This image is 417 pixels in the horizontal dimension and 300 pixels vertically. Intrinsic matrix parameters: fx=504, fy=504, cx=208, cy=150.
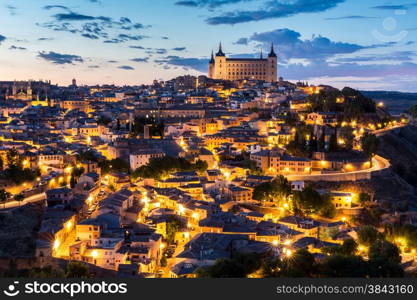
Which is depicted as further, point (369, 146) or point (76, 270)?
point (369, 146)

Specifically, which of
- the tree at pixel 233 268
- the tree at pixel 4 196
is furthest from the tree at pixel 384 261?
the tree at pixel 4 196

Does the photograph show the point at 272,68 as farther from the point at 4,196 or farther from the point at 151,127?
the point at 4,196

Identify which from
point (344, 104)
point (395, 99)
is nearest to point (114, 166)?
point (344, 104)

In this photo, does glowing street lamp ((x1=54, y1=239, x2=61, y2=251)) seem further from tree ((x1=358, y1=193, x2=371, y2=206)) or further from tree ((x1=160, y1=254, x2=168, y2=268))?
tree ((x1=358, y1=193, x2=371, y2=206))

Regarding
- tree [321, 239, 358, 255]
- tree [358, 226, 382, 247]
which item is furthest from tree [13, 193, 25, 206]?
tree [358, 226, 382, 247]

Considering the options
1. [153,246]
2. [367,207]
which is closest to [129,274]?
[153,246]
